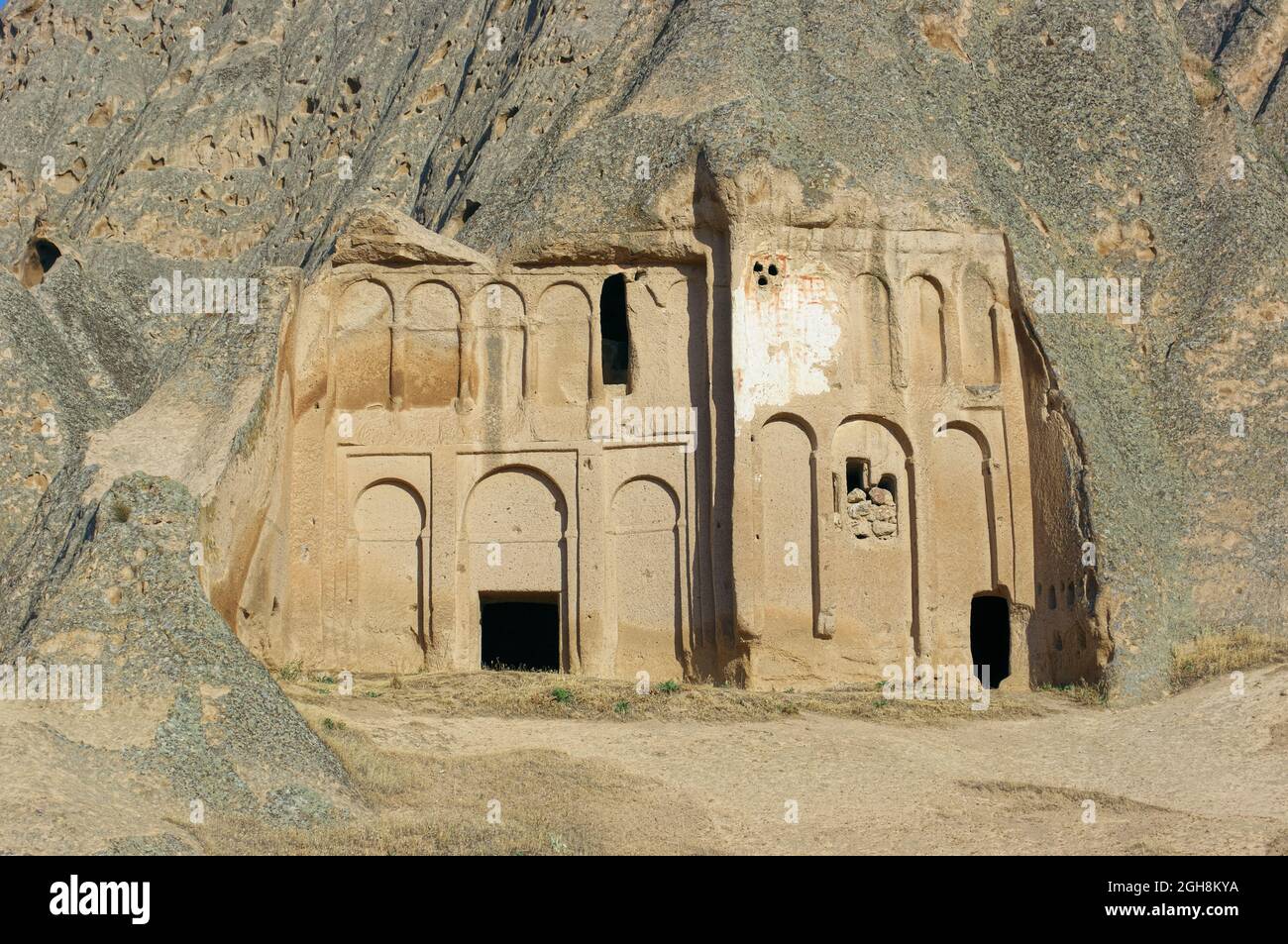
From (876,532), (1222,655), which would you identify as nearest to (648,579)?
(876,532)

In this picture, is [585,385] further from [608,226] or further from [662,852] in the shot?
[662,852]

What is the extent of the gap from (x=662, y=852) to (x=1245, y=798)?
20.5 feet

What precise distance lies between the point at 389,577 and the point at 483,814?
9.02 metres

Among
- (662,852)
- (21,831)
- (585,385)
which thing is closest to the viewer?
(21,831)

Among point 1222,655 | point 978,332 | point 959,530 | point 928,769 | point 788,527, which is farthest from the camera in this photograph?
point 978,332

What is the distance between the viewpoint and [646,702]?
21250 millimetres

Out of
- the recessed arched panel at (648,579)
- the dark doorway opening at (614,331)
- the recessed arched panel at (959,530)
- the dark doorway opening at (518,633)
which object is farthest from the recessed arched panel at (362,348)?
the recessed arched panel at (959,530)

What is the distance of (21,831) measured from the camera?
13234mm

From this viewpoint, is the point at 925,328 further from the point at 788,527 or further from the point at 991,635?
the point at 991,635

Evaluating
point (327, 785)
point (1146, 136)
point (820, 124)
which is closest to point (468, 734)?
point (327, 785)

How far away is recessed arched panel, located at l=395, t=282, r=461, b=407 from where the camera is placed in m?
25.6

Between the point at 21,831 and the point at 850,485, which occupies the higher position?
the point at 850,485

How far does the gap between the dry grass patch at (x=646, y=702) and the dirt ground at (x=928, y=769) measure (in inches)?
4.1

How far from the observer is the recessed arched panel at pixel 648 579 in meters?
24.5
